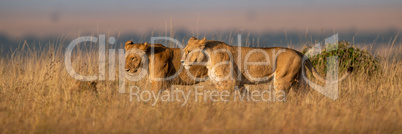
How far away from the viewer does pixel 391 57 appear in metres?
11.8

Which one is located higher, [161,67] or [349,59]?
[349,59]

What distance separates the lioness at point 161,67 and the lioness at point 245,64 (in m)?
0.46

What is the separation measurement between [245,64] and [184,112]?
1883 millimetres

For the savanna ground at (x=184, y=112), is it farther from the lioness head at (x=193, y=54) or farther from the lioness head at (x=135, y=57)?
the lioness head at (x=193, y=54)

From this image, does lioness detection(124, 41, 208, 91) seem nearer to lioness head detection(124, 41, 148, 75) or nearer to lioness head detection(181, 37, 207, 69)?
lioness head detection(124, 41, 148, 75)

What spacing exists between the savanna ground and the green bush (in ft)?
2.84

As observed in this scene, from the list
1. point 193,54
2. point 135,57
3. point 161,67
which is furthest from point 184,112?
point 135,57

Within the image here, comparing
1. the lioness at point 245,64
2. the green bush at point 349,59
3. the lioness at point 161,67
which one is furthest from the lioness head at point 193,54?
the green bush at point 349,59

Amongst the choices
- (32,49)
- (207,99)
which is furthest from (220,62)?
(32,49)

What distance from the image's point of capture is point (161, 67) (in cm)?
837

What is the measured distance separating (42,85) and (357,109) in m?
5.61

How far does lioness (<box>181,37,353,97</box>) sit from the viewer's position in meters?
7.93

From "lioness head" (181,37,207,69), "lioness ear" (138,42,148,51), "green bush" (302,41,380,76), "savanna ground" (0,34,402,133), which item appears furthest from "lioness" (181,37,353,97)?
"green bush" (302,41,380,76)

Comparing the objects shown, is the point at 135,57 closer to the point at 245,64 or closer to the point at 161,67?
the point at 161,67
